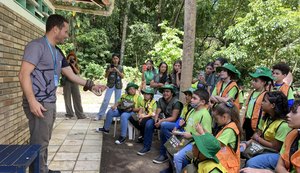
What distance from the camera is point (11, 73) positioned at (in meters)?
3.75

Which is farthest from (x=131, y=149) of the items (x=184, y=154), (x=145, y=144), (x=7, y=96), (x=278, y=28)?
(x=278, y=28)

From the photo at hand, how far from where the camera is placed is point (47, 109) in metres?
2.58

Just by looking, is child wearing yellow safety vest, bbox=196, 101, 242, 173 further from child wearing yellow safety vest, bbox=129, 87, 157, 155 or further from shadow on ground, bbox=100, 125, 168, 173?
child wearing yellow safety vest, bbox=129, 87, 157, 155

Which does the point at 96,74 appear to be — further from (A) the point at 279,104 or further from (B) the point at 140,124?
(A) the point at 279,104

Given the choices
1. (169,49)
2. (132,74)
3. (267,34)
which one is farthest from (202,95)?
(132,74)

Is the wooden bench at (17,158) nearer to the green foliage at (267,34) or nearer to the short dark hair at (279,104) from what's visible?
the short dark hair at (279,104)

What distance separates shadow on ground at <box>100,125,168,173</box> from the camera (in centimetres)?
392

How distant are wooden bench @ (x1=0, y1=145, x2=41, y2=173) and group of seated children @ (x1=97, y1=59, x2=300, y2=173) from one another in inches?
52.2

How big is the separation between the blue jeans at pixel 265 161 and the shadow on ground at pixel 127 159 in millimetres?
1582

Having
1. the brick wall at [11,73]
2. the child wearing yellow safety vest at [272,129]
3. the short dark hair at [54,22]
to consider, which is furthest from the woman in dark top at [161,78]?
the short dark hair at [54,22]

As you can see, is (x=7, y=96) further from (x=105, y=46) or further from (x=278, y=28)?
(x=105, y=46)

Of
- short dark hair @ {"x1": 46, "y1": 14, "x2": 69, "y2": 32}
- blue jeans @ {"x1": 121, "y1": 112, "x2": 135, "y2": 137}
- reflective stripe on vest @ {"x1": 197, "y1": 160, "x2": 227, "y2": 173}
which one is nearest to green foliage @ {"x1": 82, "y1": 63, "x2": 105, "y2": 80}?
blue jeans @ {"x1": 121, "y1": 112, "x2": 135, "y2": 137}

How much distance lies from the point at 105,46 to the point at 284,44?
37.8ft

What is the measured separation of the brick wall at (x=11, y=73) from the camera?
3.42m
